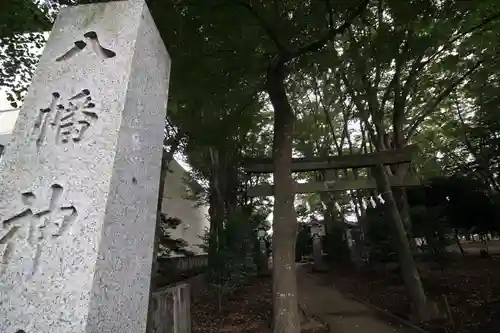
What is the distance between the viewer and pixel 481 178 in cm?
1209

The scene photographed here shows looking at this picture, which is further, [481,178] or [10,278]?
[481,178]

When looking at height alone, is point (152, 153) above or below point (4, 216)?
above

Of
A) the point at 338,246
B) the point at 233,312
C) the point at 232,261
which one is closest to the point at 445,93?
the point at 232,261

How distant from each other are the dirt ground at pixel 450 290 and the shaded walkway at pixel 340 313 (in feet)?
1.56

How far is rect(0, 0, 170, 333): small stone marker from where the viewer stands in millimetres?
1858

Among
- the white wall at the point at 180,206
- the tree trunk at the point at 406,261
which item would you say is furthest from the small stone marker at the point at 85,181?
the white wall at the point at 180,206

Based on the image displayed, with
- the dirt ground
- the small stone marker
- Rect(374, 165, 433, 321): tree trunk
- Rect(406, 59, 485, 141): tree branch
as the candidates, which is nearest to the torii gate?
Rect(374, 165, 433, 321): tree trunk

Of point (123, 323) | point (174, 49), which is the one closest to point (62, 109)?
point (123, 323)

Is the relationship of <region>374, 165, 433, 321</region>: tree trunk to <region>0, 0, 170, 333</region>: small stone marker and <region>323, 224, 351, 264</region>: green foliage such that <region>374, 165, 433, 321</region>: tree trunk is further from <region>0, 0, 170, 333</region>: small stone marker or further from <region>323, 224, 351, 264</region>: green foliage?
<region>323, 224, 351, 264</region>: green foliage

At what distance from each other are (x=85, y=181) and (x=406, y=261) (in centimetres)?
745

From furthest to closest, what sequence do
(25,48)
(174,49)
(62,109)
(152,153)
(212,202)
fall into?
1. (212,202)
2. (25,48)
3. (174,49)
4. (152,153)
5. (62,109)

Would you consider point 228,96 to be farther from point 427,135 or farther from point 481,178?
point 427,135

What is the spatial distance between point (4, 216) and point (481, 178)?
46.9 ft

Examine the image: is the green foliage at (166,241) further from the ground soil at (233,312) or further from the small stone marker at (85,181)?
the small stone marker at (85,181)
